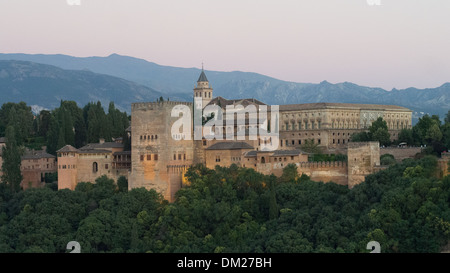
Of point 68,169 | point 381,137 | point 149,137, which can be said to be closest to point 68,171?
point 68,169

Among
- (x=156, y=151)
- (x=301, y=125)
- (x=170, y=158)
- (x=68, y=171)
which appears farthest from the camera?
(x=301, y=125)

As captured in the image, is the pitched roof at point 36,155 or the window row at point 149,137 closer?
the window row at point 149,137

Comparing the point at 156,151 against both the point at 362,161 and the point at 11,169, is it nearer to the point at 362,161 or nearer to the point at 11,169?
the point at 11,169

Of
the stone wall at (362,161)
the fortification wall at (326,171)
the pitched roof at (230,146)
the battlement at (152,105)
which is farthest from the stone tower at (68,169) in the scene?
the stone wall at (362,161)

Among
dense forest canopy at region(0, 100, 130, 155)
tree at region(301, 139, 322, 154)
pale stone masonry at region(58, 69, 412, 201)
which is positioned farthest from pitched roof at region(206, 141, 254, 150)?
tree at region(301, 139, 322, 154)

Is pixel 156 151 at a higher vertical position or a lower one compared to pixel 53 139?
lower

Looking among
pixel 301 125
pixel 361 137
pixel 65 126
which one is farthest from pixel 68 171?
pixel 361 137

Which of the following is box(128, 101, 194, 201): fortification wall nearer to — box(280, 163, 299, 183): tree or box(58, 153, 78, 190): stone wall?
box(58, 153, 78, 190): stone wall

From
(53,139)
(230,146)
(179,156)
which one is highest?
(53,139)

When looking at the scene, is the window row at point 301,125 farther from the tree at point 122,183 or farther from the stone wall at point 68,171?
the stone wall at point 68,171

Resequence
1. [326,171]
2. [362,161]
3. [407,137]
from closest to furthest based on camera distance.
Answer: [362,161] < [326,171] < [407,137]

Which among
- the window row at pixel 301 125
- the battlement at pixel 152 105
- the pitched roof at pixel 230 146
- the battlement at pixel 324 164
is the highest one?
the battlement at pixel 152 105

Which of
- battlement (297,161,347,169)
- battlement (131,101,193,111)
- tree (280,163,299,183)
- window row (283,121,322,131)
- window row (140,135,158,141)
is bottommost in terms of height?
tree (280,163,299,183)

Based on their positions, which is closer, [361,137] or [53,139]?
[361,137]
